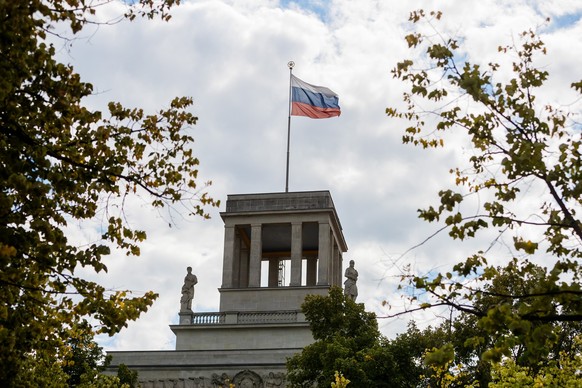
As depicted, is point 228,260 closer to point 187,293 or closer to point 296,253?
point 187,293

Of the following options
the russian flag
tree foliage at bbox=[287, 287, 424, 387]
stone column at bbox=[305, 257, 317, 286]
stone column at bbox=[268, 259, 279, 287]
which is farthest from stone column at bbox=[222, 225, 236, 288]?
tree foliage at bbox=[287, 287, 424, 387]

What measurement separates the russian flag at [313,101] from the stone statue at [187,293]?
12.2 metres

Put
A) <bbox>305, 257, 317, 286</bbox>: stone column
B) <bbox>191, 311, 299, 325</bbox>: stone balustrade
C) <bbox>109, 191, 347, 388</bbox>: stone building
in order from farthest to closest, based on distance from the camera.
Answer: <bbox>305, 257, 317, 286</bbox>: stone column, <bbox>191, 311, 299, 325</bbox>: stone balustrade, <bbox>109, 191, 347, 388</bbox>: stone building

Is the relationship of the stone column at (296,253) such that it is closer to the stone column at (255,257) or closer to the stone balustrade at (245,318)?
the stone column at (255,257)

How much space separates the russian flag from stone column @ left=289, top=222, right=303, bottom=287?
703 cm

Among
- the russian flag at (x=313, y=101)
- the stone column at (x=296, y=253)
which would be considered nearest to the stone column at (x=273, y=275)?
the stone column at (x=296, y=253)

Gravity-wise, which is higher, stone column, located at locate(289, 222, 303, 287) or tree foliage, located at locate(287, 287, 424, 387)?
stone column, located at locate(289, 222, 303, 287)

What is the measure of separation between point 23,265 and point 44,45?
142 inches

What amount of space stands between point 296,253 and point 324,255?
5.78 ft

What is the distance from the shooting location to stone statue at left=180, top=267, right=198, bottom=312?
5678 centimetres

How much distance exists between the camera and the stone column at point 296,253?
56406 millimetres

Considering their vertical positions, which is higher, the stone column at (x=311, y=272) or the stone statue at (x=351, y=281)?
the stone column at (x=311, y=272)

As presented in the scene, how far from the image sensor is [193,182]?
16938mm

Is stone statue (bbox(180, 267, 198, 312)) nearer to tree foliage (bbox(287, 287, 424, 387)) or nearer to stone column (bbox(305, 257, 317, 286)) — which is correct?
stone column (bbox(305, 257, 317, 286))
